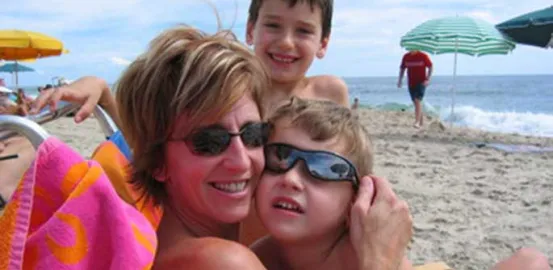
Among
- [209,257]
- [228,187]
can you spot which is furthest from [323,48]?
[209,257]

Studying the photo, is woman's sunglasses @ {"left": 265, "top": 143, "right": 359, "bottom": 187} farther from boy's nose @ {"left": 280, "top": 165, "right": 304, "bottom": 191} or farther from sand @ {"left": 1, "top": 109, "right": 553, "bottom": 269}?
sand @ {"left": 1, "top": 109, "right": 553, "bottom": 269}

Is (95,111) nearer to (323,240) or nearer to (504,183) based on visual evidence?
(323,240)

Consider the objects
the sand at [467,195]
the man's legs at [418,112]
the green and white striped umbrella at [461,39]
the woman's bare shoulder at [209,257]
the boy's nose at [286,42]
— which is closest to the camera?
the woman's bare shoulder at [209,257]

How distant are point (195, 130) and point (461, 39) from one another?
12149 millimetres

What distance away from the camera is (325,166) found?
1628 mm

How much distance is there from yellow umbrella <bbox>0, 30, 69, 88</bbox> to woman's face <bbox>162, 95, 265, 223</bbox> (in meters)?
14.8

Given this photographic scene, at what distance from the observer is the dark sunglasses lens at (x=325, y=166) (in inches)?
63.9

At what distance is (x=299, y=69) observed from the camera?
108 inches

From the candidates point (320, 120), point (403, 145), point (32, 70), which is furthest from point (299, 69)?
point (32, 70)

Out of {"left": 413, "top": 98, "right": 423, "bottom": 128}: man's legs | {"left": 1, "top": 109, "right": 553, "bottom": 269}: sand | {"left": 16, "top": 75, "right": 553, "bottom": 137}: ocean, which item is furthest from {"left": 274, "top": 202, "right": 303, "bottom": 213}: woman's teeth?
{"left": 16, "top": 75, "right": 553, "bottom": 137}: ocean

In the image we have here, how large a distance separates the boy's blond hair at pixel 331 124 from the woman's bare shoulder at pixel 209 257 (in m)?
0.46

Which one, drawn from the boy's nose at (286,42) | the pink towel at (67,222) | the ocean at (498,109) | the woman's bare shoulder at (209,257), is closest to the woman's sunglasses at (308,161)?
the woman's bare shoulder at (209,257)

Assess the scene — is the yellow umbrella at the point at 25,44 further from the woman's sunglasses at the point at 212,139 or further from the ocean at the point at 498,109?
the woman's sunglasses at the point at 212,139

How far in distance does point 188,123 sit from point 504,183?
6.36 m
